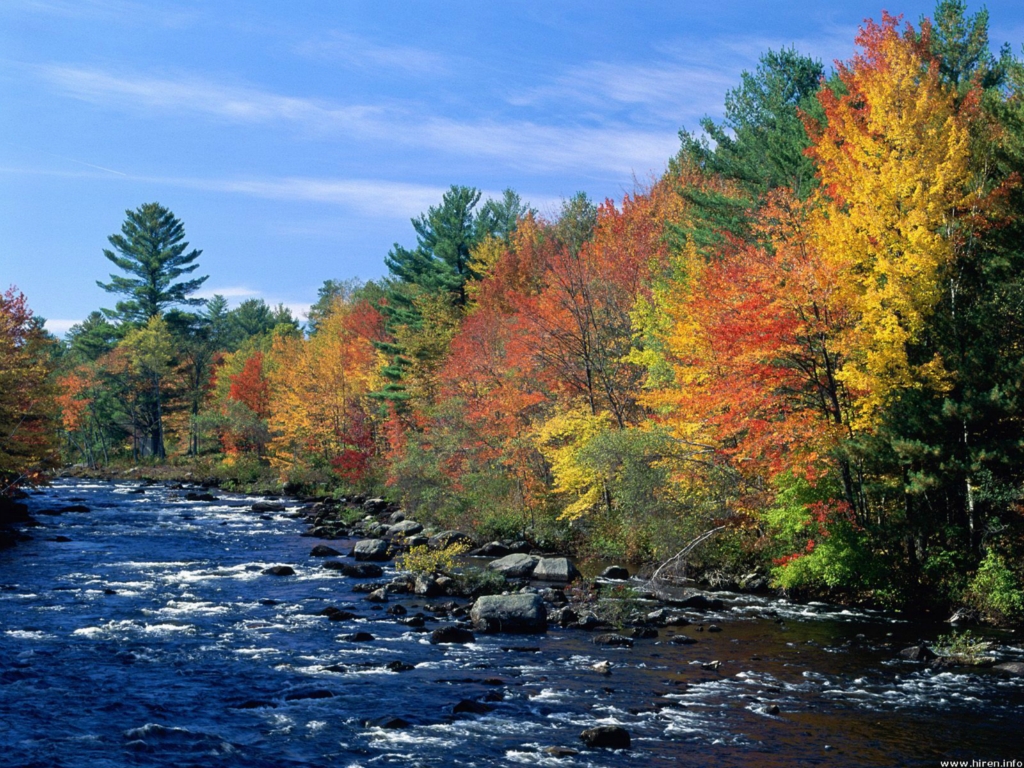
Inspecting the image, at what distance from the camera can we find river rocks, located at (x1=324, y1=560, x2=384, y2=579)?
26922 mm

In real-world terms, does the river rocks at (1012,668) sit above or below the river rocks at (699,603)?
above

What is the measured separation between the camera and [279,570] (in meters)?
27.1

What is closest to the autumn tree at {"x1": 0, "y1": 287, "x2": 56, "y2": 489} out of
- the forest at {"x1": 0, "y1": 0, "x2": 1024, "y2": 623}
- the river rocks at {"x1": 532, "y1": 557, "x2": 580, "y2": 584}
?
the forest at {"x1": 0, "y1": 0, "x2": 1024, "y2": 623}

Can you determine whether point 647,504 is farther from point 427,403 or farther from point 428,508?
point 427,403

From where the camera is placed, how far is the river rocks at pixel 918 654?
17000 mm

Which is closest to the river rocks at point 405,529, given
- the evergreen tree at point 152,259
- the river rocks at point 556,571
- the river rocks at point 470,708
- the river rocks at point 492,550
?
the river rocks at point 492,550

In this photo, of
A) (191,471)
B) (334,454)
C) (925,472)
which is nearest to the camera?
(925,472)

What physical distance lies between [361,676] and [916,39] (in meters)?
24.2

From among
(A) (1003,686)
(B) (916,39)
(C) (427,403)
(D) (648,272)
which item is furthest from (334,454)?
(A) (1003,686)

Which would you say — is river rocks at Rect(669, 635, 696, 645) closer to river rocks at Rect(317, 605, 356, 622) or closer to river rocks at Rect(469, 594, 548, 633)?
river rocks at Rect(469, 594, 548, 633)

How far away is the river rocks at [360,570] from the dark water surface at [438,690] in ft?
9.59

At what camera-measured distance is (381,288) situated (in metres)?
76.8

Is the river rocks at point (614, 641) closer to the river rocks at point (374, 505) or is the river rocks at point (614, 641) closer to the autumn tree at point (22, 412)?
the river rocks at point (374, 505)

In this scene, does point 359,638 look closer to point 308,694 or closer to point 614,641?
point 308,694
